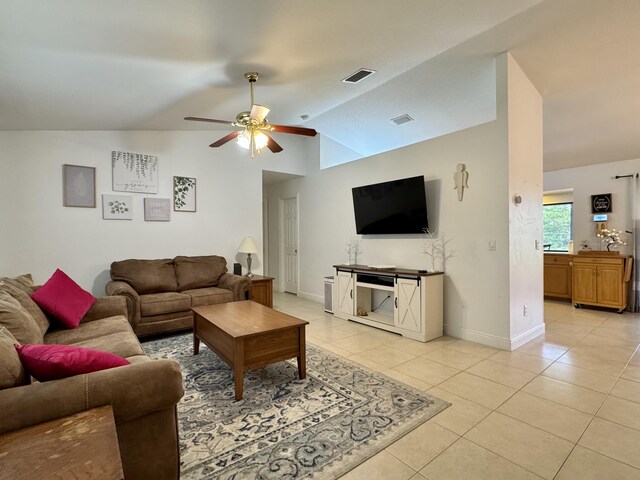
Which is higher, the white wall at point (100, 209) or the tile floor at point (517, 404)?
the white wall at point (100, 209)

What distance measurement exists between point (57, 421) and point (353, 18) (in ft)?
9.39

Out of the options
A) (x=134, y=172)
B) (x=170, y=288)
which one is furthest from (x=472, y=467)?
(x=134, y=172)

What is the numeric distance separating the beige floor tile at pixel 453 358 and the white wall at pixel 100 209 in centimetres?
331

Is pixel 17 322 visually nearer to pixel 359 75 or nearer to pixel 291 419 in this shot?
pixel 291 419

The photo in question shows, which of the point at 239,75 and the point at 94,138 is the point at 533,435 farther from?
the point at 94,138

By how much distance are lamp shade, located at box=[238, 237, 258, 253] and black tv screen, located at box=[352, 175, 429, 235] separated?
1.69 meters

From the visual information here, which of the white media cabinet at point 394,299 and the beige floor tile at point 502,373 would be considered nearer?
the beige floor tile at point 502,373

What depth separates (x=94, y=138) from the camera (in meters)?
4.12

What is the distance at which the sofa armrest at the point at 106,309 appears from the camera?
118 inches

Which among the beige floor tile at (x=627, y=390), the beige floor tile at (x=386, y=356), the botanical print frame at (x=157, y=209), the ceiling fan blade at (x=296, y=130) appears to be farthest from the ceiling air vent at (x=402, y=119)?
the beige floor tile at (x=627, y=390)

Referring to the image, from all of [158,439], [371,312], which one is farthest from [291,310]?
[158,439]

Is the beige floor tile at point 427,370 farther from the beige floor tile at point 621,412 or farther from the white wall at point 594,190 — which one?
the white wall at point 594,190

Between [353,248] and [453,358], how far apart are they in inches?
95.2

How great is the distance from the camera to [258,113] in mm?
2844
